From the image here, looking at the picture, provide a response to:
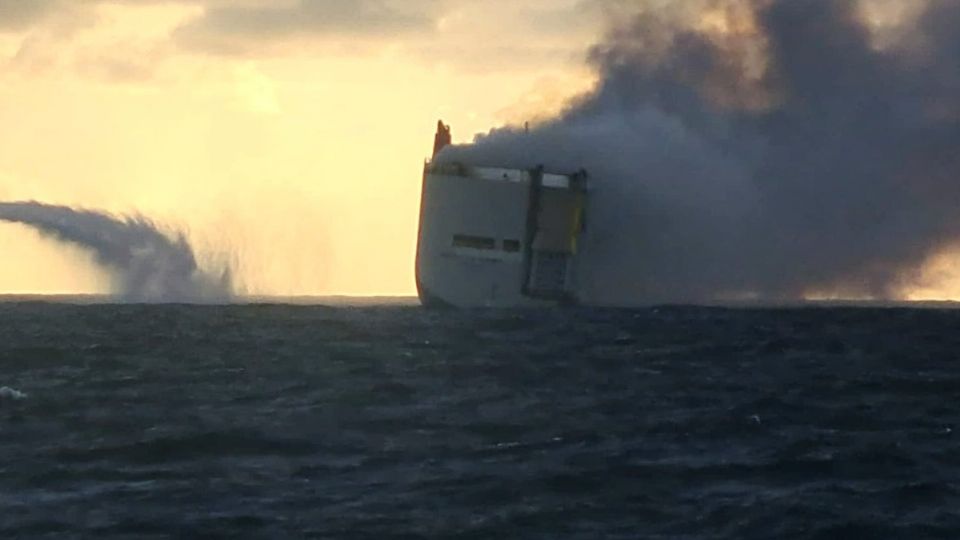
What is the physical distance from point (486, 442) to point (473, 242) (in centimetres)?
5775

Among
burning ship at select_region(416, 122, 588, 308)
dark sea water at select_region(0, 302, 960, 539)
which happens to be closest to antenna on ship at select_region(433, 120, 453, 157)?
burning ship at select_region(416, 122, 588, 308)

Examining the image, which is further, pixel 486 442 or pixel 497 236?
pixel 497 236

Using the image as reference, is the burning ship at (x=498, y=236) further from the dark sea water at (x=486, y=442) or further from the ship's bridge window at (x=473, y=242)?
the dark sea water at (x=486, y=442)

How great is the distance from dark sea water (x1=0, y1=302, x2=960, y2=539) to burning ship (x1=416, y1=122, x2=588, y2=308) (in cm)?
3294

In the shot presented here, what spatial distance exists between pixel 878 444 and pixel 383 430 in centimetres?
889

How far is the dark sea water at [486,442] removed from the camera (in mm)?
22328

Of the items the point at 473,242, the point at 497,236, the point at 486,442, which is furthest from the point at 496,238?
the point at 486,442

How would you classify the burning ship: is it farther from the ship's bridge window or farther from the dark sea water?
the dark sea water

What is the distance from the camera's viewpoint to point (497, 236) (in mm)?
86062

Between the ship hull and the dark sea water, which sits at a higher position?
the ship hull

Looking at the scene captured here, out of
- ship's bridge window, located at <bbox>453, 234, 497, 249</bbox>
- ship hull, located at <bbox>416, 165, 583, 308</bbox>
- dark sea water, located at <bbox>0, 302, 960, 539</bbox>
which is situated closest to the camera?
dark sea water, located at <bbox>0, 302, 960, 539</bbox>

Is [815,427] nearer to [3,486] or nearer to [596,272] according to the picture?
[3,486]

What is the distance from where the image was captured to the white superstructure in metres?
85.9

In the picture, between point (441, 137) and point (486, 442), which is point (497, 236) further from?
point (486, 442)
